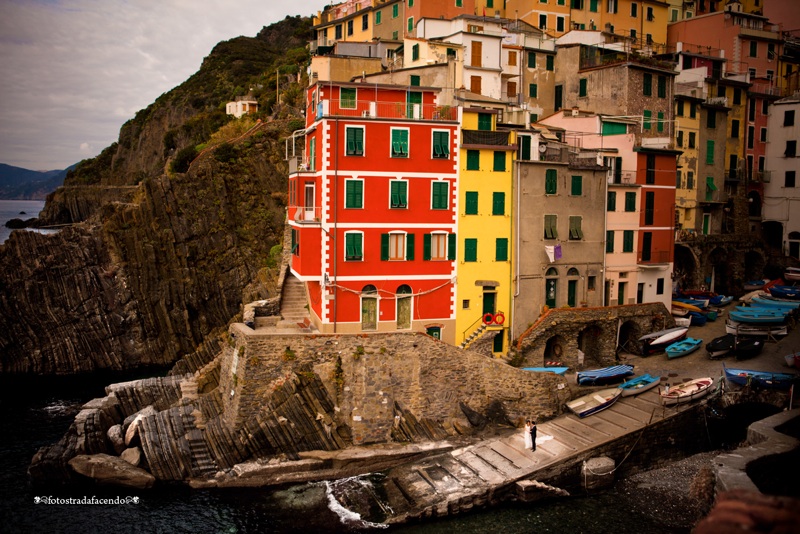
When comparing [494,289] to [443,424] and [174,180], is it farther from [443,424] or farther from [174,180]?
[174,180]

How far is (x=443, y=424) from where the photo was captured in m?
35.1

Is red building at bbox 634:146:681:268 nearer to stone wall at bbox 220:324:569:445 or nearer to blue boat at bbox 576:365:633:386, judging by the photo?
blue boat at bbox 576:365:633:386

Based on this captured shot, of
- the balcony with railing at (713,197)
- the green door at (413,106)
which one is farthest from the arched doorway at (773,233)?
the green door at (413,106)

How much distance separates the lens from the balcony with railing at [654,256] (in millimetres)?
44906

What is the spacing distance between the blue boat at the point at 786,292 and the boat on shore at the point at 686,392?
1849 centimetres

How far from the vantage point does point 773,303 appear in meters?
46.1

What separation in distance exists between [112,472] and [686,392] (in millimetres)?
29203

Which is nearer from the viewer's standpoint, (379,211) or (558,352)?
(379,211)

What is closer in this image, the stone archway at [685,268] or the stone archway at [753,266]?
the stone archway at [685,268]

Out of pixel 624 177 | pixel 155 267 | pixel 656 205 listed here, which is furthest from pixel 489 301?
pixel 155 267

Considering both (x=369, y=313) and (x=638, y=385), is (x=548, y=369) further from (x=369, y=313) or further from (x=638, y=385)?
(x=369, y=313)

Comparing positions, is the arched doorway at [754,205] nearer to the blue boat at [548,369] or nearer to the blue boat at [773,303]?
the blue boat at [773,303]

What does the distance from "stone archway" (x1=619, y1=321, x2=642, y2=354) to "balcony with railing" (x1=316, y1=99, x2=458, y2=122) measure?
724 inches

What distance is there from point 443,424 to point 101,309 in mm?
40305
